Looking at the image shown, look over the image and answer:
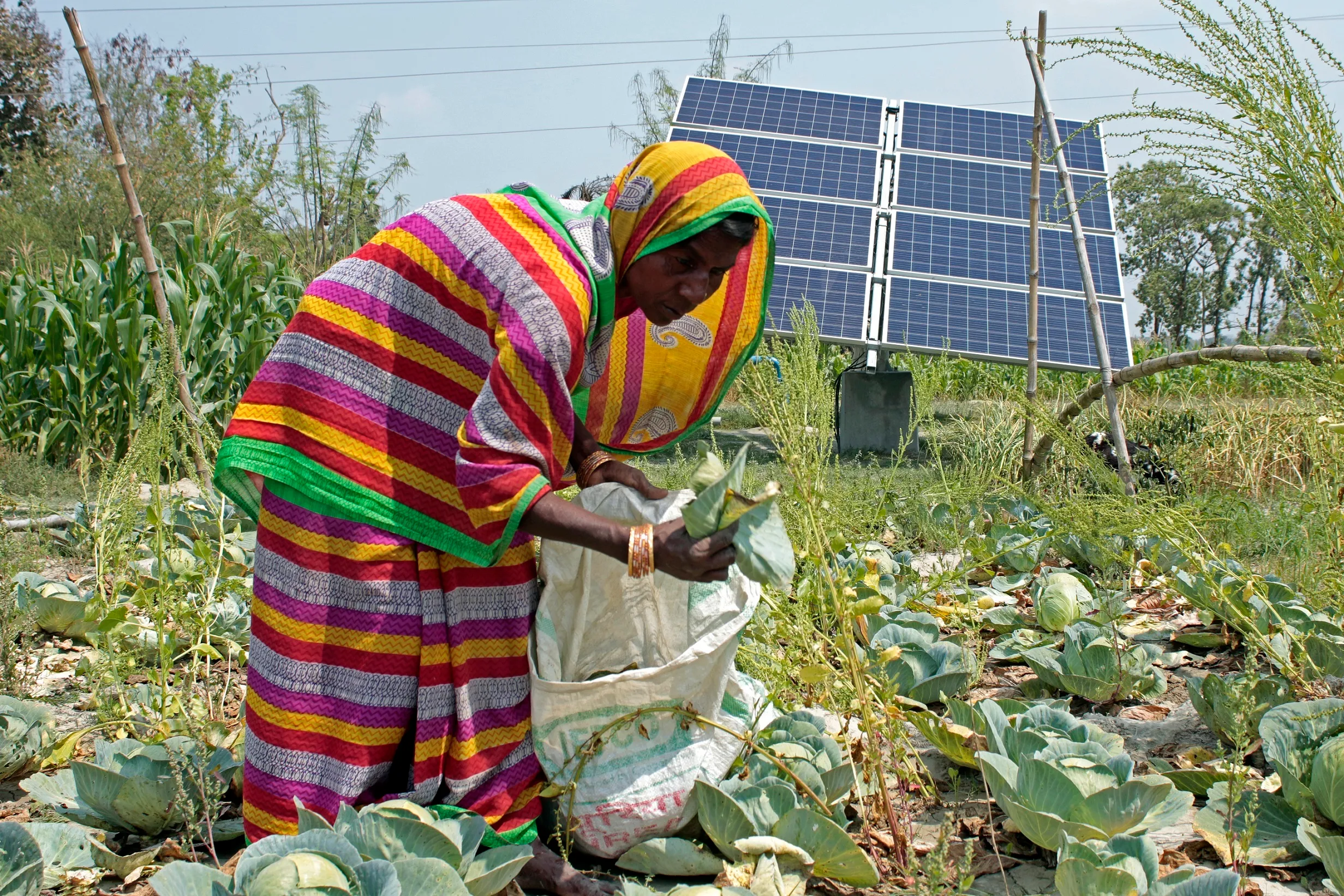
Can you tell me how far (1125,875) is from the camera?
53.9 inches

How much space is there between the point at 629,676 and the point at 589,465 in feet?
1.64

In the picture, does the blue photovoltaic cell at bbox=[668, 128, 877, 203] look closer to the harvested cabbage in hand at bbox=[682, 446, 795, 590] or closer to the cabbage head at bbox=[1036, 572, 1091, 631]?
the cabbage head at bbox=[1036, 572, 1091, 631]

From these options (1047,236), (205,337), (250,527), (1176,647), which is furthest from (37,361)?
Answer: (1047,236)

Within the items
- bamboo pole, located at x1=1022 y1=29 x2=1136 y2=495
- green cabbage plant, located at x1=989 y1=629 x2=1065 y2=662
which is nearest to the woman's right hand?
green cabbage plant, located at x1=989 y1=629 x2=1065 y2=662

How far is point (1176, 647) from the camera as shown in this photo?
2.87 meters

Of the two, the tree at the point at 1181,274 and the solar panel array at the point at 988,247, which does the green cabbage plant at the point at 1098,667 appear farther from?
A: the tree at the point at 1181,274

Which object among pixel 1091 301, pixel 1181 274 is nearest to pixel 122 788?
pixel 1091 301

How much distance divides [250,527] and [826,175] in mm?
5885

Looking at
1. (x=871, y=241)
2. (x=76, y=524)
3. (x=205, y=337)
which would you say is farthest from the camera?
(x=871, y=241)

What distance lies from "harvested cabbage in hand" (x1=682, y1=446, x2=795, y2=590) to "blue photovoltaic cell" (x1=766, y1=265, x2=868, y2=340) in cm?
566

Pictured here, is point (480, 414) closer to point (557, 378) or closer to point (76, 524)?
point (557, 378)

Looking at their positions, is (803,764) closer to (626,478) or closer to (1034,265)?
(626,478)

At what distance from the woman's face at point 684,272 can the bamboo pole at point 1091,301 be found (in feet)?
7.60

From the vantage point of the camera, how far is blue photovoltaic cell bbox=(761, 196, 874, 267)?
764cm
